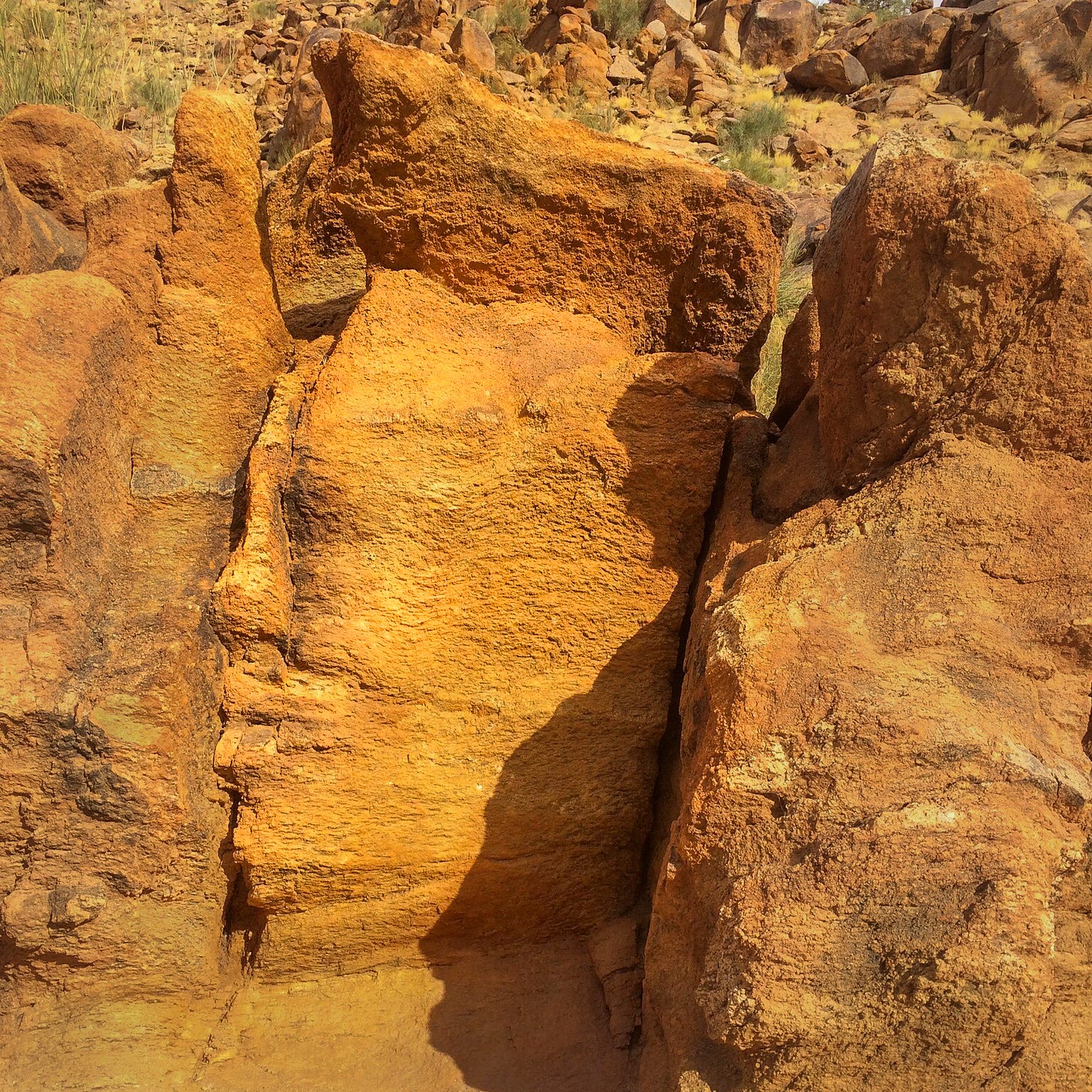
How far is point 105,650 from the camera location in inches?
88.5

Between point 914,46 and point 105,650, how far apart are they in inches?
565

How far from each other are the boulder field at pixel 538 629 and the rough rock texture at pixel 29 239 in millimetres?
29

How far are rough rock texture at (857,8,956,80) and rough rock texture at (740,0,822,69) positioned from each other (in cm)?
105

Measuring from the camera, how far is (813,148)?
1105 cm

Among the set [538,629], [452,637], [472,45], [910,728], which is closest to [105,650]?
[452,637]

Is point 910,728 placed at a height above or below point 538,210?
below

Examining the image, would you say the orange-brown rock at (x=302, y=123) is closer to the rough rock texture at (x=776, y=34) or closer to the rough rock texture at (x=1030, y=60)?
the rough rock texture at (x=776, y=34)

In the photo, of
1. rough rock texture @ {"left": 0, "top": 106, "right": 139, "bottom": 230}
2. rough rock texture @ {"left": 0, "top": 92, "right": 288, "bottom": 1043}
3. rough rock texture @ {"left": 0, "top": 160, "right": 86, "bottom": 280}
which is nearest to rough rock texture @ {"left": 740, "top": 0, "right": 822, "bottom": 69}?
rough rock texture @ {"left": 0, "top": 106, "right": 139, "bottom": 230}

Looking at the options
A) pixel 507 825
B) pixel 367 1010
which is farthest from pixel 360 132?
pixel 367 1010

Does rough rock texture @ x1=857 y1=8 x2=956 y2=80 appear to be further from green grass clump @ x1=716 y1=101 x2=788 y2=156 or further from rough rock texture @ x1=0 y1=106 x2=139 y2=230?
rough rock texture @ x1=0 y1=106 x2=139 y2=230

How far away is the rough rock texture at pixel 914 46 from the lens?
507 inches

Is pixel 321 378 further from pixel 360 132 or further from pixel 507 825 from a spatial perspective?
pixel 507 825

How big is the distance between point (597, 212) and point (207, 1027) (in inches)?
96.5

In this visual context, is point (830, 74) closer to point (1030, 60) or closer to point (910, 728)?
point (1030, 60)
